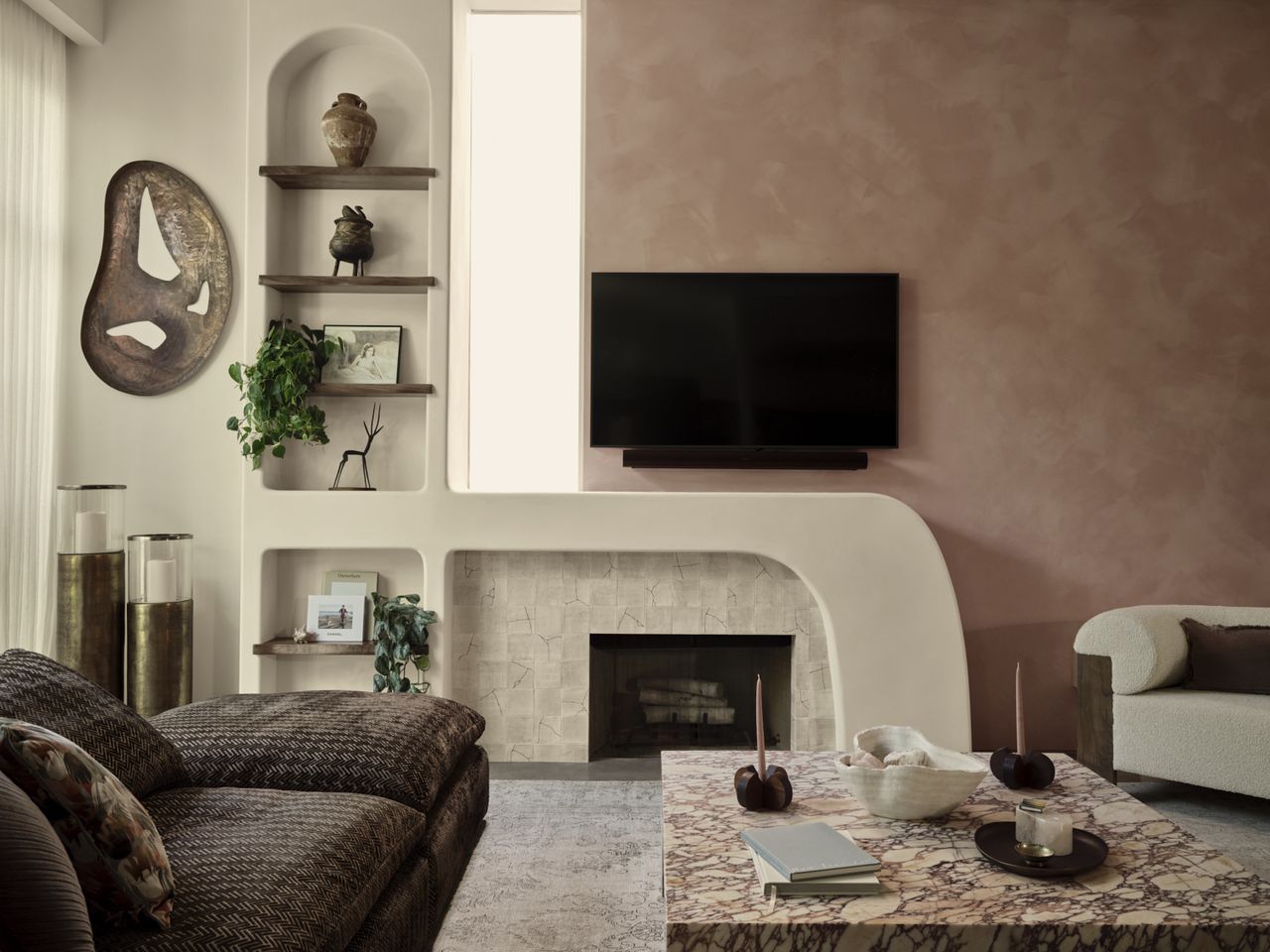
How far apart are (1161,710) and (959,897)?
2006 millimetres

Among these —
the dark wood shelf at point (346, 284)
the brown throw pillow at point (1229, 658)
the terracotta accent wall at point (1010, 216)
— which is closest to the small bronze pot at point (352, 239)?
the dark wood shelf at point (346, 284)

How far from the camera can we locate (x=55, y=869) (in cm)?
118

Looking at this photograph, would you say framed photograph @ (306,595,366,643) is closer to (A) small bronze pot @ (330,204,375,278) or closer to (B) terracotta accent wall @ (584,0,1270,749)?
(B) terracotta accent wall @ (584,0,1270,749)

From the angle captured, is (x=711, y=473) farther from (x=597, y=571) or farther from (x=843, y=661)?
(x=843, y=661)

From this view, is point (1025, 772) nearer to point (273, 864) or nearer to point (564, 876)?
point (564, 876)

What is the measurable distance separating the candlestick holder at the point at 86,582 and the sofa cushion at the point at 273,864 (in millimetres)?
1826

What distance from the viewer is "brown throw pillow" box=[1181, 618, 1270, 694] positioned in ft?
10.7

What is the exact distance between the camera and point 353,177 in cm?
390

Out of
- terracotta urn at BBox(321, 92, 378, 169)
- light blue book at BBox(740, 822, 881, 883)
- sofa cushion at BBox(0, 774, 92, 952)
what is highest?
terracotta urn at BBox(321, 92, 378, 169)

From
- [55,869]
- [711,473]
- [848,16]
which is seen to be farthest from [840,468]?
[55,869]

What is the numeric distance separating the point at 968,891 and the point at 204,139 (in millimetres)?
4043

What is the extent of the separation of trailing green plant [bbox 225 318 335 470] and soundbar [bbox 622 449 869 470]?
1284mm

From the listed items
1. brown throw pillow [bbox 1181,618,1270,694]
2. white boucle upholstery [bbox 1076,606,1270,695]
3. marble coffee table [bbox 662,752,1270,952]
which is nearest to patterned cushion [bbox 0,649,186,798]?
marble coffee table [bbox 662,752,1270,952]

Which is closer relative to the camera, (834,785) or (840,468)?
(834,785)
